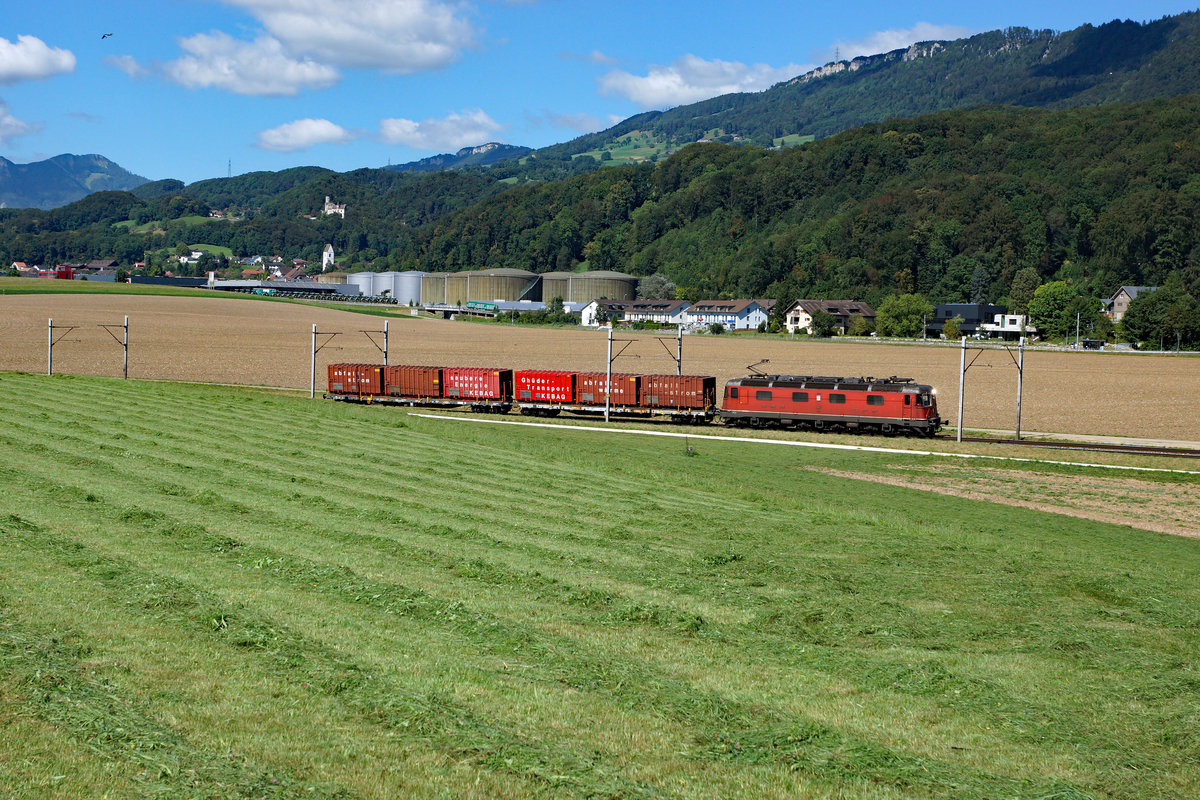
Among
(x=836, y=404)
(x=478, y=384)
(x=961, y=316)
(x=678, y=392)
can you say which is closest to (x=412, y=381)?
(x=478, y=384)

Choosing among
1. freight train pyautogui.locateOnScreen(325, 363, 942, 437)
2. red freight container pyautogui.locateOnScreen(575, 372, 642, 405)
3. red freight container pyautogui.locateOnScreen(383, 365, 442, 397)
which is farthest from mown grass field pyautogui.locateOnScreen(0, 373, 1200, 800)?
red freight container pyautogui.locateOnScreen(383, 365, 442, 397)

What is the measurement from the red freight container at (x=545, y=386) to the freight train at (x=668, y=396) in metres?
0.07

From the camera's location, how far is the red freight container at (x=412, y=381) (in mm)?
67875

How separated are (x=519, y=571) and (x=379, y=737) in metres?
7.97

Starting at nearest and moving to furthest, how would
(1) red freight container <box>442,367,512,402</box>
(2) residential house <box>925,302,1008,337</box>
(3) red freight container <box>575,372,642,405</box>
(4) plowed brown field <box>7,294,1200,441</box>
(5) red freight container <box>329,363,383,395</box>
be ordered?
1. (3) red freight container <box>575,372,642,405</box>
2. (1) red freight container <box>442,367,512,402</box>
3. (5) red freight container <box>329,363,383,395</box>
4. (4) plowed brown field <box>7,294,1200,441</box>
5. (2) residential house <box>925,302,1008,337</box>

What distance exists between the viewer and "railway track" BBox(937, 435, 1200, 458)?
51.6 metres

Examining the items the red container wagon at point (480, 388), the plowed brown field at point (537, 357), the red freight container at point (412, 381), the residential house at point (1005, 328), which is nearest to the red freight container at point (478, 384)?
the red container wagon at point (480, 388)

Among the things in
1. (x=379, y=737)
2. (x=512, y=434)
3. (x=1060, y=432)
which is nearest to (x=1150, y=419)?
(x=1060, y=432)

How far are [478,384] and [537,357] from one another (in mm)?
50363

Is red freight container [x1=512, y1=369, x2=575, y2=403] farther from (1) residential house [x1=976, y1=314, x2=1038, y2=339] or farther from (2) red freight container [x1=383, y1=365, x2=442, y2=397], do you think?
(1) residential house [x1=976, y1=314, x2=1038, y2=339]

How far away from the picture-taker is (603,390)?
64.4 metres

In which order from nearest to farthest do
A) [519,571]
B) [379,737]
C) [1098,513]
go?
[379,737]
[519,571]
[1098,513]

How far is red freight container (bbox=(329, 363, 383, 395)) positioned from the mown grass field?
4069 centimetres

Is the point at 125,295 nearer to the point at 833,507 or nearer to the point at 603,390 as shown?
the point at 603,390
